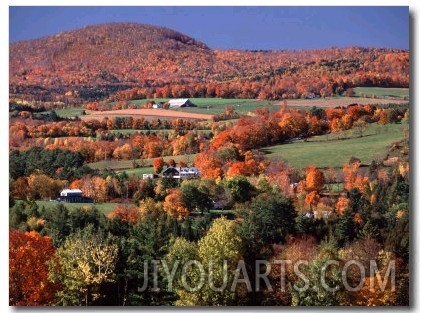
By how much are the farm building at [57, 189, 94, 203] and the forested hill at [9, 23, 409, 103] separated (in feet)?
4.14

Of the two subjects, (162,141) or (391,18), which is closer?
(391,18)

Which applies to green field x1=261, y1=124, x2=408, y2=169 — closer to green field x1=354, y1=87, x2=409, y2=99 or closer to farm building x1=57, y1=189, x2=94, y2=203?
green field x1=354, y1=87, x2=409, y2=99

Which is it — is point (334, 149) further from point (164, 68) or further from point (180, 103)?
point (164, 68)

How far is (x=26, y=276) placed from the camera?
10.7 meters

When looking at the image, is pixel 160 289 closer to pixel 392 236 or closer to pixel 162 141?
pixel 162 141

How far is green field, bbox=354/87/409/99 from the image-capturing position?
34.9 feet

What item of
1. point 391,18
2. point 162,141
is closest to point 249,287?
point 162,141

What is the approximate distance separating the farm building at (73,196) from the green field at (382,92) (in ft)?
12.7

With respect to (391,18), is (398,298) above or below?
below

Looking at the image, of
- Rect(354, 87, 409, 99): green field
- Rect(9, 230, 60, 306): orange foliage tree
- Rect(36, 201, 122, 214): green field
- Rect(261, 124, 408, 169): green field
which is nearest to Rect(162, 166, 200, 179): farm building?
Rect(36, 201, 122, 214): green field

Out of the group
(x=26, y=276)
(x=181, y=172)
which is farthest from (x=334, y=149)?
(x=26, y=276)

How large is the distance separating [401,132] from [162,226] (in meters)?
3.33

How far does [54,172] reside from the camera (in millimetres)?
11016

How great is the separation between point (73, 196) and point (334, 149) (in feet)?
11.6
